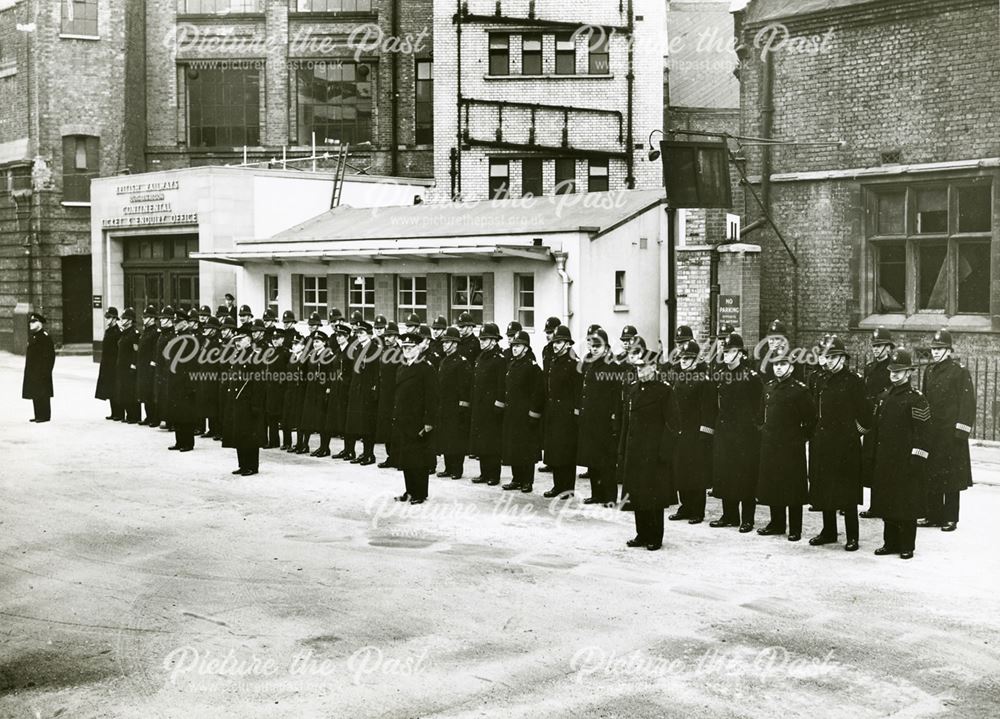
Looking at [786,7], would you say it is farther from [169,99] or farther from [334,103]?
[169,99]

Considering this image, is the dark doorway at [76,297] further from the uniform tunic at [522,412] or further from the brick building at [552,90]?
the uniform tunic at [522,412]

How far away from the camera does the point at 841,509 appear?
422 inches

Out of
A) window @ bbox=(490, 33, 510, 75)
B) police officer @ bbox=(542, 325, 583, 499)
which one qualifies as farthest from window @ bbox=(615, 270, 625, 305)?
window @ bbox=(490, 33, 510, 75)

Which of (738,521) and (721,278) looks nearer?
(738,521)

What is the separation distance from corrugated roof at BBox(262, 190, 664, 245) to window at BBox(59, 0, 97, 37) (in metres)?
14.4

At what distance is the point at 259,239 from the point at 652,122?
1345cm

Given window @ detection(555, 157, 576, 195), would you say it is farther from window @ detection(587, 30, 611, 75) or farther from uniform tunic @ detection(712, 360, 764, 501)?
uniform tunic @ detection(712, 360, 764, 501)

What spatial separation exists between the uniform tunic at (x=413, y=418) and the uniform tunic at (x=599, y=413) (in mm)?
1769

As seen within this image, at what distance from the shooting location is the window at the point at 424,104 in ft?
132

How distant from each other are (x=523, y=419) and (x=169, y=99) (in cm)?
3134

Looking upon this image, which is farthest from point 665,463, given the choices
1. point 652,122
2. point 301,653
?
point 652,122

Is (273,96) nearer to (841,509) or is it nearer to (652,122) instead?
(652,122)

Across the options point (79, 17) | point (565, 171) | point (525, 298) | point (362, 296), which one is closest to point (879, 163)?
point (525, 298)

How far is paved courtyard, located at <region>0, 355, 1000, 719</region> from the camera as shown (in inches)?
262
